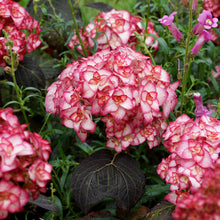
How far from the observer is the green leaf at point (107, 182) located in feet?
3.91

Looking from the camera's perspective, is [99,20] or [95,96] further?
[99,20]

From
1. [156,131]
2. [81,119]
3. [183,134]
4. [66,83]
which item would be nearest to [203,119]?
[183,134]

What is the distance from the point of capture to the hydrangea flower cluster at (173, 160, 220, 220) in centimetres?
78

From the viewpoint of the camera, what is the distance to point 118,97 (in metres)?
1.18

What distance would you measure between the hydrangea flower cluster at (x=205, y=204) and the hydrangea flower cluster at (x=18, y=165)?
0.40m

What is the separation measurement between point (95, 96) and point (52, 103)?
0.24 m

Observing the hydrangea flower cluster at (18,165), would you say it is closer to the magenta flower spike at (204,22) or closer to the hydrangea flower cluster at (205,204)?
the hydrangea flower cluster at (205,204)

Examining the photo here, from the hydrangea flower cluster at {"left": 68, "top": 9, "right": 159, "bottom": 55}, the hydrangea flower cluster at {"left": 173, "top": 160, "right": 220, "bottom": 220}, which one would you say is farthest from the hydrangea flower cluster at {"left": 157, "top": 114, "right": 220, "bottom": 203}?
the hydrangea flower cluster at {"left": 68, "top": 9, "right": 159, "bottom": 55}

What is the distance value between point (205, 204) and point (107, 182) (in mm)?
503

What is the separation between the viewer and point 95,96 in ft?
A: 4.00

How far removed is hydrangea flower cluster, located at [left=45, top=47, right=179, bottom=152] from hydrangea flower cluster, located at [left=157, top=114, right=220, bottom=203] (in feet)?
0.43

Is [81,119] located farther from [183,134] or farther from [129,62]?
[183,134]

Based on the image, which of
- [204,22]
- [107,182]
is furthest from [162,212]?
[204,22]

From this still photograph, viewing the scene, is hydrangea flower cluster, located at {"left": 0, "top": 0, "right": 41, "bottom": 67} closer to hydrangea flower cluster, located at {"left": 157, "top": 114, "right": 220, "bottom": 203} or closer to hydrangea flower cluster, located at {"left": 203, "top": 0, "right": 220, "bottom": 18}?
hydrangea flower cluster, located at {"left": 157, "top": 114, "right": 220, "bottom": 203}
